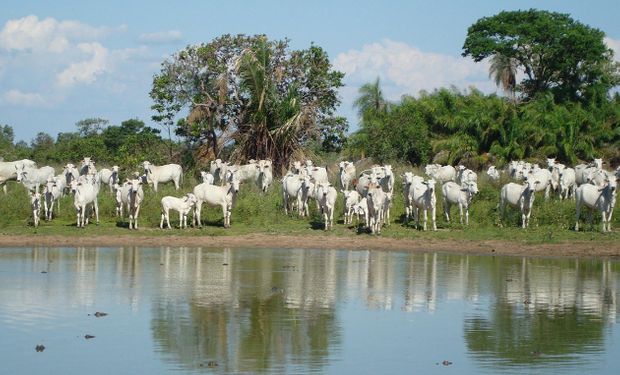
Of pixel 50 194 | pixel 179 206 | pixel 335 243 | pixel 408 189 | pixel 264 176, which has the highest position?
pixel 264 176

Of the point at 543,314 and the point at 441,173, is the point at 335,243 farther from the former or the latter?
the point at 543,314

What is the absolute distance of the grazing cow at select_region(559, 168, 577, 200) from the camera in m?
38.3

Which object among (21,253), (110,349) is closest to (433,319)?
(110,349)

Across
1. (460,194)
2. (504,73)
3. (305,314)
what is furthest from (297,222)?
(504,73)

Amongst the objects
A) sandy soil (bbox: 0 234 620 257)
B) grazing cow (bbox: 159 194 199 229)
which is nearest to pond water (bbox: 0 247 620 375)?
sandy soil (bbox: 0 234 620 257)

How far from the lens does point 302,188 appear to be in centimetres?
3531

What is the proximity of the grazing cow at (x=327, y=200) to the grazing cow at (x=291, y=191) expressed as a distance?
1.85 m

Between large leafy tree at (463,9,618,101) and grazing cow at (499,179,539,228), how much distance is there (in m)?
22.5

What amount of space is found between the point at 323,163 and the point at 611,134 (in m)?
13.3

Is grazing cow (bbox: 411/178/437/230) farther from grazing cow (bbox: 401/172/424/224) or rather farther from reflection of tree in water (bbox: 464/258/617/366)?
reflection of tree in water (bbox: 464/258/617/366)

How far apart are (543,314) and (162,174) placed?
23289 mm

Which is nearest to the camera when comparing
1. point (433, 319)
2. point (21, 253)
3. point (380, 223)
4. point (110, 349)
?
point (110, 349)

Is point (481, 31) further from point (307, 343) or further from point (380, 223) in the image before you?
point (307, 343)

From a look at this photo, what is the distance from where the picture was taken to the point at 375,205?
105 feet
